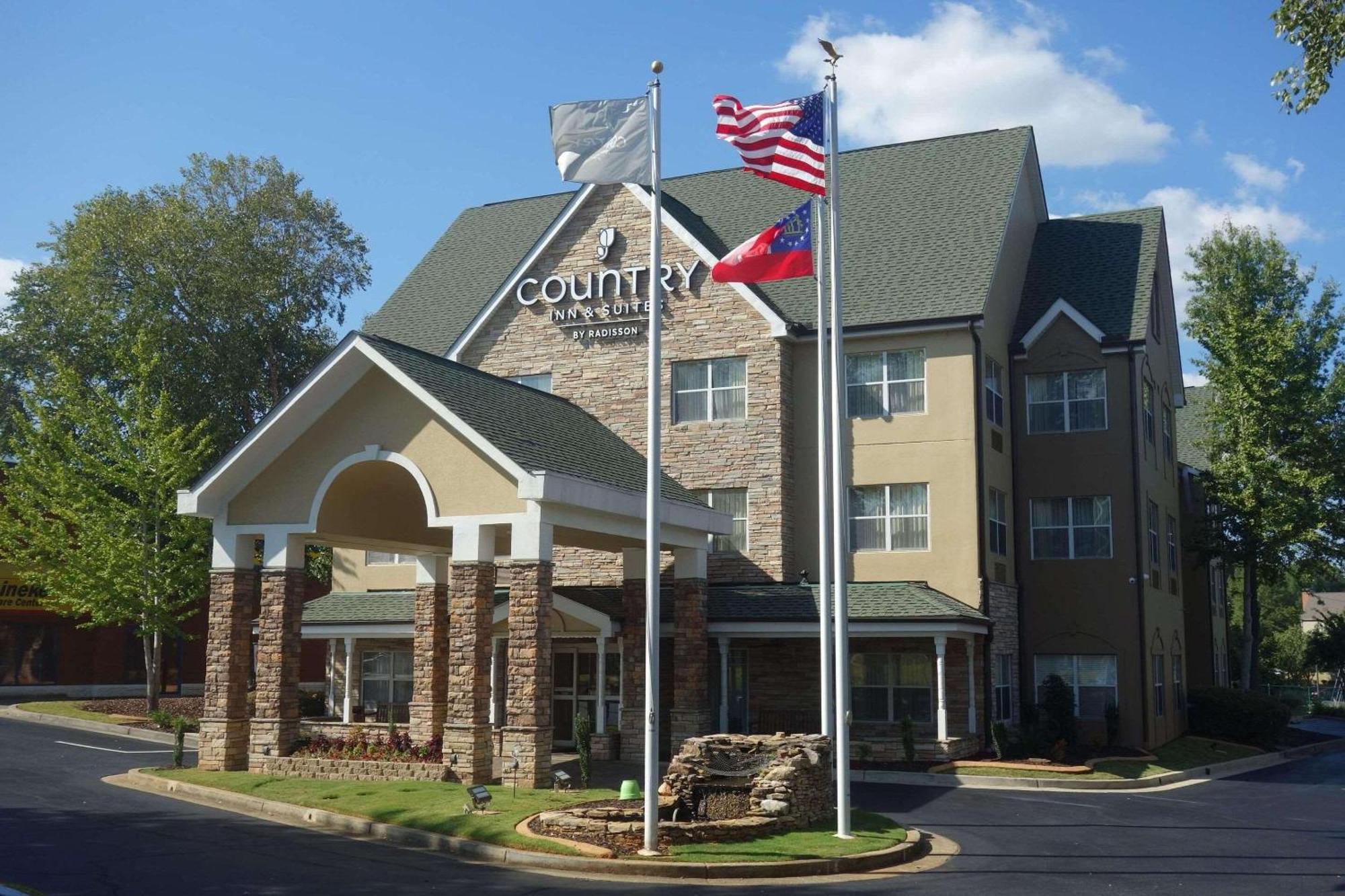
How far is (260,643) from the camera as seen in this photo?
2412 centimetres

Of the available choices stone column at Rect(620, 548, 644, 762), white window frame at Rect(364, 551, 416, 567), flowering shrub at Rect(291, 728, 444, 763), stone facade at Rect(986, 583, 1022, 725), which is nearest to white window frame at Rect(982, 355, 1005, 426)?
stone facade at Rect(986, 583, 1022, 725)

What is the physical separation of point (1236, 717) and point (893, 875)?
24.5 metres

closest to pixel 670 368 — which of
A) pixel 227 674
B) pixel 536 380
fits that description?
pixel 536 380

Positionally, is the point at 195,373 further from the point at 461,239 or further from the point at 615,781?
the point at 615,781

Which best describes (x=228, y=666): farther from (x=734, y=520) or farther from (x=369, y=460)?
(x=734, y=520)

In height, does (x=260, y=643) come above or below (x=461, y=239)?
below

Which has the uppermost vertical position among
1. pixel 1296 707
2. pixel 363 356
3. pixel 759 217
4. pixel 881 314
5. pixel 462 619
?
pixel 759 217

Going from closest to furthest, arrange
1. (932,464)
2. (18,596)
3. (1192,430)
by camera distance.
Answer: (932,464) < (18,596) < (1192,430)

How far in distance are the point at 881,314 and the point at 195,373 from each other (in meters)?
30.2

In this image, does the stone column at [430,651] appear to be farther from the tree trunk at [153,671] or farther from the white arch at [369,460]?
the tree trunk at [153,671]

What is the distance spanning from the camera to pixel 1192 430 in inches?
2151

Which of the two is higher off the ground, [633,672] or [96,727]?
[633,672]

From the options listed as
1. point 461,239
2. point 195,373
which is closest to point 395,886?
point 461,239

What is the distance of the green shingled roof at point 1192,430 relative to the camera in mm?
51906
